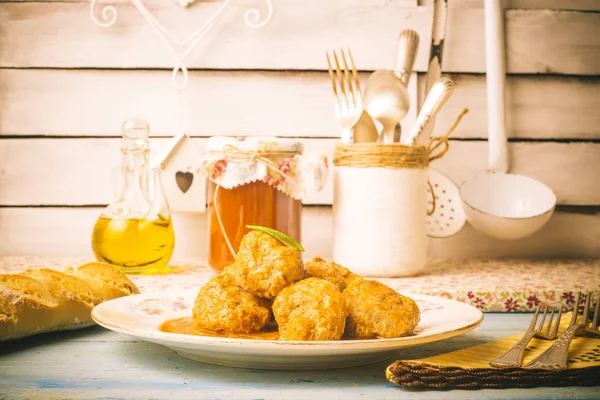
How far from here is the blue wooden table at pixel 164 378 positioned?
2.30ft

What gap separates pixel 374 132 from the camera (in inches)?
58.6

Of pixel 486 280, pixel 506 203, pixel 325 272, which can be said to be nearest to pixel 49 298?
pixel 325 272

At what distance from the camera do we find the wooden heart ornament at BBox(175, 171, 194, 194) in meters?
1.53

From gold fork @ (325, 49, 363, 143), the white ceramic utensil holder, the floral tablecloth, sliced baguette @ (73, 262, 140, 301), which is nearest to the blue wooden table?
sliced baguette @ (73, 262, 140, 301)

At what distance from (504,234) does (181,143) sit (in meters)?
0.77

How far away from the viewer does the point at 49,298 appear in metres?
0.93

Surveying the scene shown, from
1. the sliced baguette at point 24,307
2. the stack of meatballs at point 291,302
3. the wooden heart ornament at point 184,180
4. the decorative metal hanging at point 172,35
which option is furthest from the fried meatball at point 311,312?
the decorative metal hanging at point 172,35

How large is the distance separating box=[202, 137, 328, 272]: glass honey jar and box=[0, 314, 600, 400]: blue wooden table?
0.48 meters

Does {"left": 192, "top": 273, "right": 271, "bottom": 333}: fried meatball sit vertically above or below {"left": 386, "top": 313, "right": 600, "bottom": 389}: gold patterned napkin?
above

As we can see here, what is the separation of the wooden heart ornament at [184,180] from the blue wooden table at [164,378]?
2.10ft

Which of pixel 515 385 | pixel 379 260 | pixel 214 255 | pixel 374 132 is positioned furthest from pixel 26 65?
pixel 515 385

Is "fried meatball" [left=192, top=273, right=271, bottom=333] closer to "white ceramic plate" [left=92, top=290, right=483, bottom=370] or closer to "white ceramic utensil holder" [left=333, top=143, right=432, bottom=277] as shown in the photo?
"white ceramic plate" [left=92, top=290, right=483, bottom=370]

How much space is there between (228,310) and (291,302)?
0.08 metres

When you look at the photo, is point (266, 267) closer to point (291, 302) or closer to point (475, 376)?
point (291, 302)
